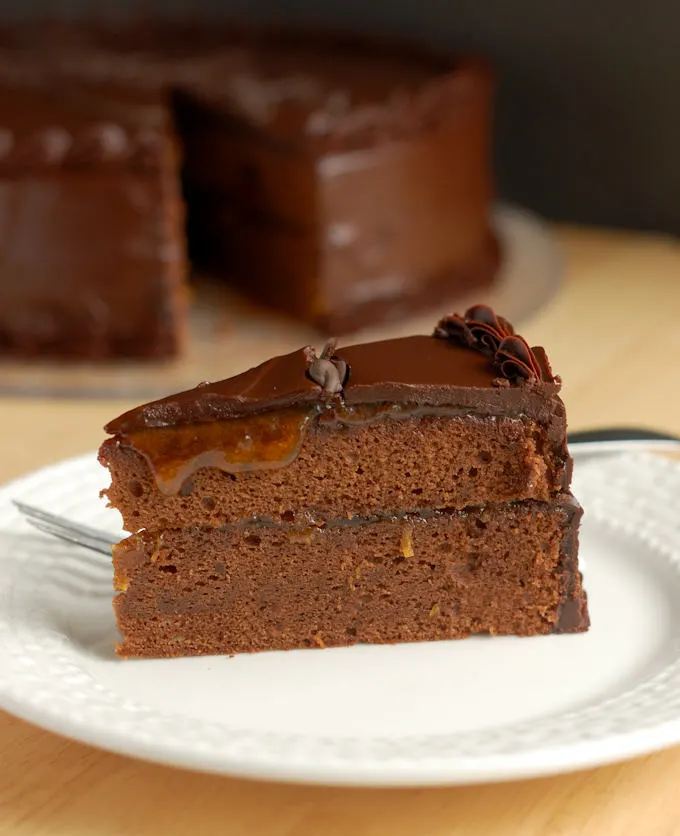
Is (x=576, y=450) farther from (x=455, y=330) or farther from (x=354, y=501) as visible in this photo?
(x=354, y=501)

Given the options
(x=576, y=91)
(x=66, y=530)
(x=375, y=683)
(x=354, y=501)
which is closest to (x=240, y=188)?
(x=576, y=91)

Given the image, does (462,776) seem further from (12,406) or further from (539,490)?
(12,406)

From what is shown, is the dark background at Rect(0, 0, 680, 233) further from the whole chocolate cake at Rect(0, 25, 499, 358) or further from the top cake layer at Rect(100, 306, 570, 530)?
the top cake layer at Rect(100, 306, 570, 530)

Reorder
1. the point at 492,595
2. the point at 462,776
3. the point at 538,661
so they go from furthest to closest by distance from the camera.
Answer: the point at 492,595 < the point at 538,661 < the point at 462,776

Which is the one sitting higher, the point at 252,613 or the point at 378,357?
the point at 378,357

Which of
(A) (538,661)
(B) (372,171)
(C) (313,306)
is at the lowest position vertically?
(A) (538,661)

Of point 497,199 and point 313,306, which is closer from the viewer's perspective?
point 313,306

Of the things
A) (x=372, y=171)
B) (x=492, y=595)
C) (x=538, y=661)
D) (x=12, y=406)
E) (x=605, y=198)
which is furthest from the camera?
(x=605, y=198)

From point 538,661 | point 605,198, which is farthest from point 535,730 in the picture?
point 605,198
